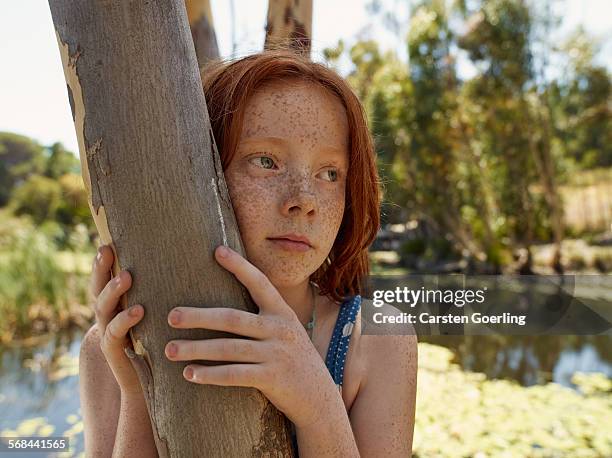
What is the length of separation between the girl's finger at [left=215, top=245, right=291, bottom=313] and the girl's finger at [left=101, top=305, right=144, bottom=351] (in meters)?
0.12

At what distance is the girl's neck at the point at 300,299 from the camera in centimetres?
99

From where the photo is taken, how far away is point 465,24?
429 inches

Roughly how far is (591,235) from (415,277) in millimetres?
15582

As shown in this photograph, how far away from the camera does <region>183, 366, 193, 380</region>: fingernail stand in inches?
24.2

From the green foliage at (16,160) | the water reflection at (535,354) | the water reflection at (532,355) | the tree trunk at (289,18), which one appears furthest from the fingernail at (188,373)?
the green foliage at (16,160)

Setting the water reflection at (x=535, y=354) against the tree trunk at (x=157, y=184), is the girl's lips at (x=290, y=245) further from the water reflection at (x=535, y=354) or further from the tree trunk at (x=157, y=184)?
the water reflection at (x=535, y=354)

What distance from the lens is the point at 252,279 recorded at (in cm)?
67

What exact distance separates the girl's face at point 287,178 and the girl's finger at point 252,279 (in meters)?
0.12

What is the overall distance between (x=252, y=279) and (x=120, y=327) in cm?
17

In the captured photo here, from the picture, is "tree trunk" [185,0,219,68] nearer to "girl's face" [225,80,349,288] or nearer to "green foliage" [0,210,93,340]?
"girl's face" [225,80,349,288]

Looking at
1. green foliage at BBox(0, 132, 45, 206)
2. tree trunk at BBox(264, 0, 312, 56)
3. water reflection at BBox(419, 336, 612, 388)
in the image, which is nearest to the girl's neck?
tree trunk at BBox(264, 0, 312, 56)

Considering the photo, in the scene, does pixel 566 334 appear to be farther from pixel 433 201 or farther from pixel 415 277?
pixel 415 277

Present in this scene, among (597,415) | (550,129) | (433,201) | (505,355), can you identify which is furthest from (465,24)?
(597,415)

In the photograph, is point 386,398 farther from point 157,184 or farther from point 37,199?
point 37,199
